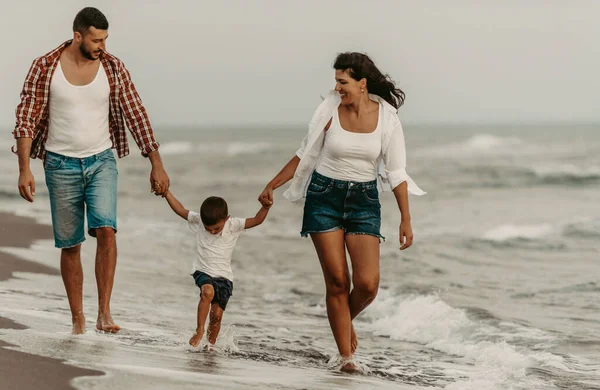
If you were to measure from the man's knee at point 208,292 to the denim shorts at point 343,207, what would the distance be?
753mm

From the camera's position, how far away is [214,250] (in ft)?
20.6

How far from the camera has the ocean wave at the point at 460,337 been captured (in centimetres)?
642

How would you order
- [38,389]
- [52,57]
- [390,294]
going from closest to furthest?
[38,389], [52,57], [390,294]

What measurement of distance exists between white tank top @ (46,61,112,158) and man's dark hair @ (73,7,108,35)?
10.5 inches

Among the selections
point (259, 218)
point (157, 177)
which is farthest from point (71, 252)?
point (259, 218)

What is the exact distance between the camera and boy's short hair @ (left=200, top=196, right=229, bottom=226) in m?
6.16

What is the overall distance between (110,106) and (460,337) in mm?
3726

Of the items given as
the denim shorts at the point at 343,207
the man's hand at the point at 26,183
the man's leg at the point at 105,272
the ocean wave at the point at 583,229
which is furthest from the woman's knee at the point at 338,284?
the ocean wave at the point at 583,229

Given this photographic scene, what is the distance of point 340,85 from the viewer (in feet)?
18.9

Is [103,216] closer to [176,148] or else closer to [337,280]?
[337,280]

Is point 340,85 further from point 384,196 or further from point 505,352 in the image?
point 384,196

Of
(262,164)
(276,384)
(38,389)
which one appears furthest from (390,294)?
(262,164)

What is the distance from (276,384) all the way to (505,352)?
9.55 ft

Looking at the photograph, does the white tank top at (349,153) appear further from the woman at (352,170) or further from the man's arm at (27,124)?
the man's arm at (27,124)
